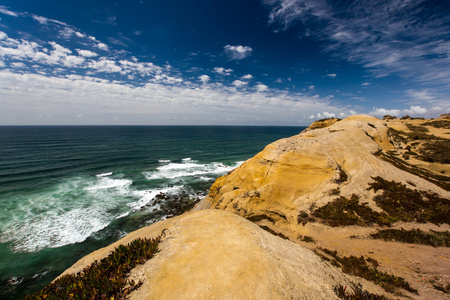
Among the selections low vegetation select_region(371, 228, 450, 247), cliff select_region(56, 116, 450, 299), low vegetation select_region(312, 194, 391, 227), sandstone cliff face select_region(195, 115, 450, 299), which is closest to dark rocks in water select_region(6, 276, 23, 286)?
cliff select_region(56, 116, 450, 299)

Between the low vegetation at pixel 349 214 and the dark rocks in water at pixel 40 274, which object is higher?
the low vegetation at pixel 349 214

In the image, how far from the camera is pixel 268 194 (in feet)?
56.0

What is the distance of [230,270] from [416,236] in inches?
527

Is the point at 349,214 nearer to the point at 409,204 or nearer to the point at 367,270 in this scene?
the point at 409,204

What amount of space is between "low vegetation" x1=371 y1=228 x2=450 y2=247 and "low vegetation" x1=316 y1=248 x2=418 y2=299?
3.11m

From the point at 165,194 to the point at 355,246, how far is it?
2978cm

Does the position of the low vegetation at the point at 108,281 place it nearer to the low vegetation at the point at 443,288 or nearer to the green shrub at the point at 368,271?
the green shrub at the point at 368,271

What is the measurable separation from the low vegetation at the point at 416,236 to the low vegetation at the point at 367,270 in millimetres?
3106

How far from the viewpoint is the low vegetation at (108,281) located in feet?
18.9

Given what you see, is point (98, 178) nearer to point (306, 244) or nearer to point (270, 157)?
point (270, 157)

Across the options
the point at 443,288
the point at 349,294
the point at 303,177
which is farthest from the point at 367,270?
the point at 303,177

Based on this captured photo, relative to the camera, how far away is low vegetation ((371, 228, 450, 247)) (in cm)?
1084

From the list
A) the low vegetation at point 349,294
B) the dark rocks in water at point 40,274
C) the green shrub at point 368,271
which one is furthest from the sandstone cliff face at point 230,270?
the dark rocks in water at point 40,274

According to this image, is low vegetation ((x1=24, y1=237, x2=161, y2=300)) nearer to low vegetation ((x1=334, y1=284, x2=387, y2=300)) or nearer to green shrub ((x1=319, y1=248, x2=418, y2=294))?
low vegetation ((x1=334, y1=284, x2=387, y2=300))
